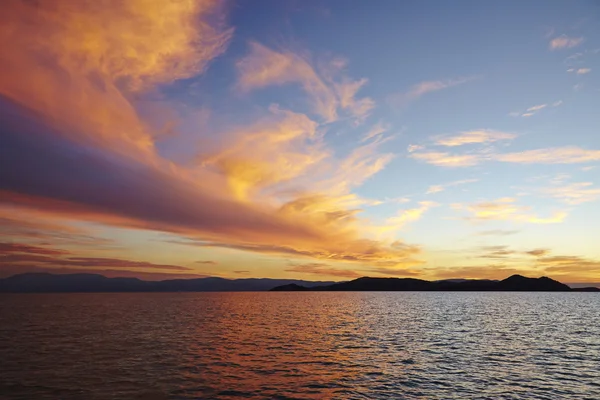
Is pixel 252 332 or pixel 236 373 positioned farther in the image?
pixel 252 332

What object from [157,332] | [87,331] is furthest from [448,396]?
[87,331]

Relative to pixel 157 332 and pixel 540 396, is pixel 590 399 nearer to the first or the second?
pixel 540 396

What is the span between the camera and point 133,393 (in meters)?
31.7

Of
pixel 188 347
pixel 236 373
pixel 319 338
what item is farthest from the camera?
pixel 319 338

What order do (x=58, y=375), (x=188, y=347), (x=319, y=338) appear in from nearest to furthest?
(x=58, y=375), (x=188, y=347), (x=319, y=338)

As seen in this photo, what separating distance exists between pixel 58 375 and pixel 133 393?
37.6 ft

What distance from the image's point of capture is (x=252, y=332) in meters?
74.8

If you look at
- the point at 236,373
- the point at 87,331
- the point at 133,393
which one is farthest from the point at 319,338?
the point at 87,331

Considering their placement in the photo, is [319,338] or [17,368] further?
[319,338]

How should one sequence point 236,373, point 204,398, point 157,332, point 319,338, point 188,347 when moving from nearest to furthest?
point 204,398, point 236,373, point 188,347, point 319,338, point 157,332

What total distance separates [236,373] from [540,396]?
28023 millimetres

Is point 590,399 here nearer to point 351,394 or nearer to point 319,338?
point 351,394

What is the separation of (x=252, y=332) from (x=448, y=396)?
159 ft

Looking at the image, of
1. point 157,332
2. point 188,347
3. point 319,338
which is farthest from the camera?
point 157,332
